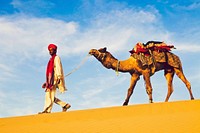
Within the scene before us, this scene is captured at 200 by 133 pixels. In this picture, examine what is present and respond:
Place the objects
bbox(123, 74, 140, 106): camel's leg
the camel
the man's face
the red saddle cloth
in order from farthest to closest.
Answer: the red saddle cloth
the camel
bbox(123, 74, 140, 106): camel's leg
the man's face

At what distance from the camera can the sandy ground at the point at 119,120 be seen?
917cm

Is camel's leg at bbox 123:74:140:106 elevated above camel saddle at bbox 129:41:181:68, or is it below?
below

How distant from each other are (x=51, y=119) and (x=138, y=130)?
8.88ft

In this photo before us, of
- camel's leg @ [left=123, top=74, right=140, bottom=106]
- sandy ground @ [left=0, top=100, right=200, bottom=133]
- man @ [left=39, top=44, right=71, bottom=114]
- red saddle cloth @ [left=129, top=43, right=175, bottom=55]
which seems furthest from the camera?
red saddle cloth @ [left=129, top=43, right=175, bottom=55]

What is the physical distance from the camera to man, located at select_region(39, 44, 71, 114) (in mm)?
12078

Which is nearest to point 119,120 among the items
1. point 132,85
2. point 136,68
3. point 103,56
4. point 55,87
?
point 55,87

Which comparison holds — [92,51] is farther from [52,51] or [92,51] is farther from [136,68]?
[52,51]

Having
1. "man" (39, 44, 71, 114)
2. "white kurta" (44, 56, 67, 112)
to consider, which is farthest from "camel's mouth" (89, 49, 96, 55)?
"white kurta" (44, 56, 67, 112)

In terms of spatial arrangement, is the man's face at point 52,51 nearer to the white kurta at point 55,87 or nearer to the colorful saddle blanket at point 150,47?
the white kurta at point 55,87

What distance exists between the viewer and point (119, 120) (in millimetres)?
9938

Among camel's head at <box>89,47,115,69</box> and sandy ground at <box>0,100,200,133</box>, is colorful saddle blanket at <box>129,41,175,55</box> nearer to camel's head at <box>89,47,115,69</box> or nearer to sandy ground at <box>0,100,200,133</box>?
camel's head at <box>89,47,115,69</box>

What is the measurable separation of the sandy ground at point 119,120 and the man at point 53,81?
0.46m

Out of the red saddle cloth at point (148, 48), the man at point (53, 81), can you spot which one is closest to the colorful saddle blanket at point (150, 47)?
the red saddle cloth at point (148, 48)

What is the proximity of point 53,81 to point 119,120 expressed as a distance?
3.17 m
